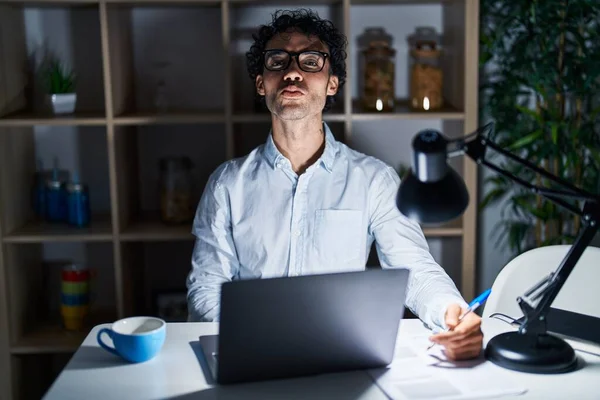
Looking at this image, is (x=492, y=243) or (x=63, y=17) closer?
(x=63, y=17)

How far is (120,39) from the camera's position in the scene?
118 inches

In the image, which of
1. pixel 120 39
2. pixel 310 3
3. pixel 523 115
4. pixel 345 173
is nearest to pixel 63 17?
pixel 120 39

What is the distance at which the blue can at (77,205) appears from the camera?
3035 millimetres

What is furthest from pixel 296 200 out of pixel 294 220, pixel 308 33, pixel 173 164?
pixel 173 164

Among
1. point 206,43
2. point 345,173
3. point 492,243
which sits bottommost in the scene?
point 492,243

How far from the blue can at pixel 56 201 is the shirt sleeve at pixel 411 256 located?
49.9 inches

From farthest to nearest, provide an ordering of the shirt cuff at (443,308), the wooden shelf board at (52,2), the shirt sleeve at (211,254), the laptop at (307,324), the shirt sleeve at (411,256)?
the wooden shelf board at (52,2)
the shirt sleeve at (211,254)
the shirt sleeve at (411,256)
the shirt cuff at (443,308)
the laptop at (307,324)

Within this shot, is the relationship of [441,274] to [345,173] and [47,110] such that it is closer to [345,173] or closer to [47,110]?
[345,173]

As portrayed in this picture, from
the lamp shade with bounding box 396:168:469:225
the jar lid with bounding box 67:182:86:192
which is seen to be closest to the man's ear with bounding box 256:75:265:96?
the jar lid with bounding box 67:182:86:192

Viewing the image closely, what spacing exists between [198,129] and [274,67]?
823 mm

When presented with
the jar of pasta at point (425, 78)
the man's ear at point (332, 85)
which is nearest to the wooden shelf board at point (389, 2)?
the jar of pasta at point (425, 78)

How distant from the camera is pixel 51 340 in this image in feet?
9.91

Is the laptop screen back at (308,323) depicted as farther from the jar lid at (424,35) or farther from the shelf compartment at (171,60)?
the jar lid at (424,35)

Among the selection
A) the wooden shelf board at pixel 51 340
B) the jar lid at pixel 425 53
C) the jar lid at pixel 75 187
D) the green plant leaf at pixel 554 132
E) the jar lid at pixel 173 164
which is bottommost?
the wooden shelf board at pixel 51 340
